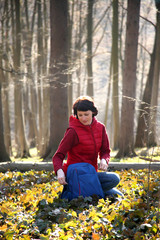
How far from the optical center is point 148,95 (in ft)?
42.3

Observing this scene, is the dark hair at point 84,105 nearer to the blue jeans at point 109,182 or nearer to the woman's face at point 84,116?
the woman's face at point 84,116

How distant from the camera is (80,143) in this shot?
4055 millimetres

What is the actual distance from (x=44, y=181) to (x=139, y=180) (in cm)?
169

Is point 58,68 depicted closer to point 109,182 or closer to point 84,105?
point 84,105

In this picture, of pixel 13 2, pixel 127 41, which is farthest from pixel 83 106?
pixel 13 2

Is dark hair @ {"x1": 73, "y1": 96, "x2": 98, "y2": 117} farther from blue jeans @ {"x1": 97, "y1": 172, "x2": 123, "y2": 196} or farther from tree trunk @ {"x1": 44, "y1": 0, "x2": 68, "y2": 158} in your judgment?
tree trunk @ {"x1": 44, "y1": 0, "x2": 68, "y2": 158}

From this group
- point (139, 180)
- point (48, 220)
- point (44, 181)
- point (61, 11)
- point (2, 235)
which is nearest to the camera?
point (2, 235)

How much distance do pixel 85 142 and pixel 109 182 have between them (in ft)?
2.11

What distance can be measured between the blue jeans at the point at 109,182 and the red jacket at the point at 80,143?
0.73 feet

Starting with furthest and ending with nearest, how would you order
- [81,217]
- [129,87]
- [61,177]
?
[129,87], [61,177], [81,217]

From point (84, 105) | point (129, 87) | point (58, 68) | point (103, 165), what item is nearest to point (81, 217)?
point (103, 165)

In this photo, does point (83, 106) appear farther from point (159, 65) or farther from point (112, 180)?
point (159, 65)

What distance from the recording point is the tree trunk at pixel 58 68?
30.6ft

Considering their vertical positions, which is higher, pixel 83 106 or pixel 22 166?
pixel 83 106
